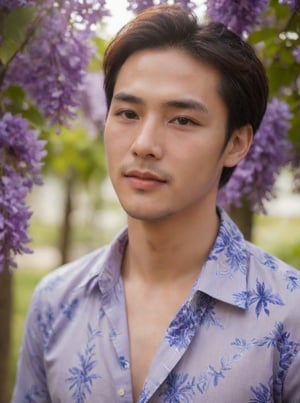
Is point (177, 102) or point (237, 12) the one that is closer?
point (177, 102)

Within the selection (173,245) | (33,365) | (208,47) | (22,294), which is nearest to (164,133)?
(208,47)

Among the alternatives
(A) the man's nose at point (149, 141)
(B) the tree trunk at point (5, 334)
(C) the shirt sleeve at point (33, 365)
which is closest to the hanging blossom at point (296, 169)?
(A) the man's nose at point (149, 141)

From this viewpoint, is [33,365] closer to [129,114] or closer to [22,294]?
[129,114]

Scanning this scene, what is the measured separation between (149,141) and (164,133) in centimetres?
7

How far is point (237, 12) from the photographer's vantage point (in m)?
2.41

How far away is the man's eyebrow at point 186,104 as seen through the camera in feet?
7.52

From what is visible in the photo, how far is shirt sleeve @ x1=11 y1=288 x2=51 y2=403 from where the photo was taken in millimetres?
2725

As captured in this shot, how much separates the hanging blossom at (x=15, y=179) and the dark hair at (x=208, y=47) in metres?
0.36

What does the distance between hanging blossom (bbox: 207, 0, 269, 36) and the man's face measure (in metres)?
0.18

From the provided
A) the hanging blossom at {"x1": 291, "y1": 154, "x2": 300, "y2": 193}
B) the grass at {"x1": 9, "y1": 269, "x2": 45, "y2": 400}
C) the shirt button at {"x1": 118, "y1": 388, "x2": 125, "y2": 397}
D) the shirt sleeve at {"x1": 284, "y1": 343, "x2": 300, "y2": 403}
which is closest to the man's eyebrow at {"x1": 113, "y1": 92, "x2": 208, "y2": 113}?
the shirt sleeve at {"x1": 284, "y1": 343, "x2": 300, "y2": 403}

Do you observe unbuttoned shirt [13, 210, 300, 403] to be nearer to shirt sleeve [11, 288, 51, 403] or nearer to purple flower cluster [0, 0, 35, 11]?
shirt sleeve [11, 288, 51, 403]

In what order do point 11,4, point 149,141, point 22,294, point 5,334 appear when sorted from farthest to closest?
point 22,294 → point 5,334 → point 11,4 → point 149,141

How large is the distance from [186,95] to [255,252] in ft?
1.95

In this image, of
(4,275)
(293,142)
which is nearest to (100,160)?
(4,275)
